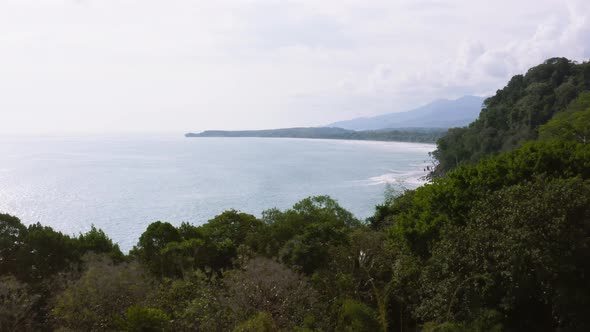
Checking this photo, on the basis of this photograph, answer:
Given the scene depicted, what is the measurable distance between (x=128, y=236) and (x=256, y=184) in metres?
22.1

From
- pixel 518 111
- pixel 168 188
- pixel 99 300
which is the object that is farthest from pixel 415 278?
Result: pixel 518 111

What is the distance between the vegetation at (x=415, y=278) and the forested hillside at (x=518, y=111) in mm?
36759

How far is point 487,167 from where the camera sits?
37.9 ft

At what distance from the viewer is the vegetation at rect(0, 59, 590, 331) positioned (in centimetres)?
792

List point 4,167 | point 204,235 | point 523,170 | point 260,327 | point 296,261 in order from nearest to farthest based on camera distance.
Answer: point 260,327 → point 523,170 → point 296,261 → point 204,235 → point 4,167

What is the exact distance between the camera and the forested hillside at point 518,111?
46.9 metres

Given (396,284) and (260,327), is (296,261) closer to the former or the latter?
(396,284)

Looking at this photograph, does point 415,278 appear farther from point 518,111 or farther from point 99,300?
point 518,111

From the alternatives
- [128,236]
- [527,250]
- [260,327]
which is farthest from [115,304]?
[128,236]

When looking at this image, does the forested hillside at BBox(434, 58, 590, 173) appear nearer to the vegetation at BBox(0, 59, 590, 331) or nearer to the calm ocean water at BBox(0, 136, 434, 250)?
the calm ocean water at BBox(0, 136, 434, 250)

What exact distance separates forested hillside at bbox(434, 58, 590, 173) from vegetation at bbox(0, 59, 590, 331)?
36.8 m

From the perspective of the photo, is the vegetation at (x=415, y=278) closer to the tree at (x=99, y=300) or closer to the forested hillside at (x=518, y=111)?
the tree at (x=99, y=300)

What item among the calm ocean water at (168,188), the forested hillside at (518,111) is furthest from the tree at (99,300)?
the forested hillside at (518,111)

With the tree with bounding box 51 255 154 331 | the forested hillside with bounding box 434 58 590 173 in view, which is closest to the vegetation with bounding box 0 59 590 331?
the tree with bounding box 51 255 154 331
